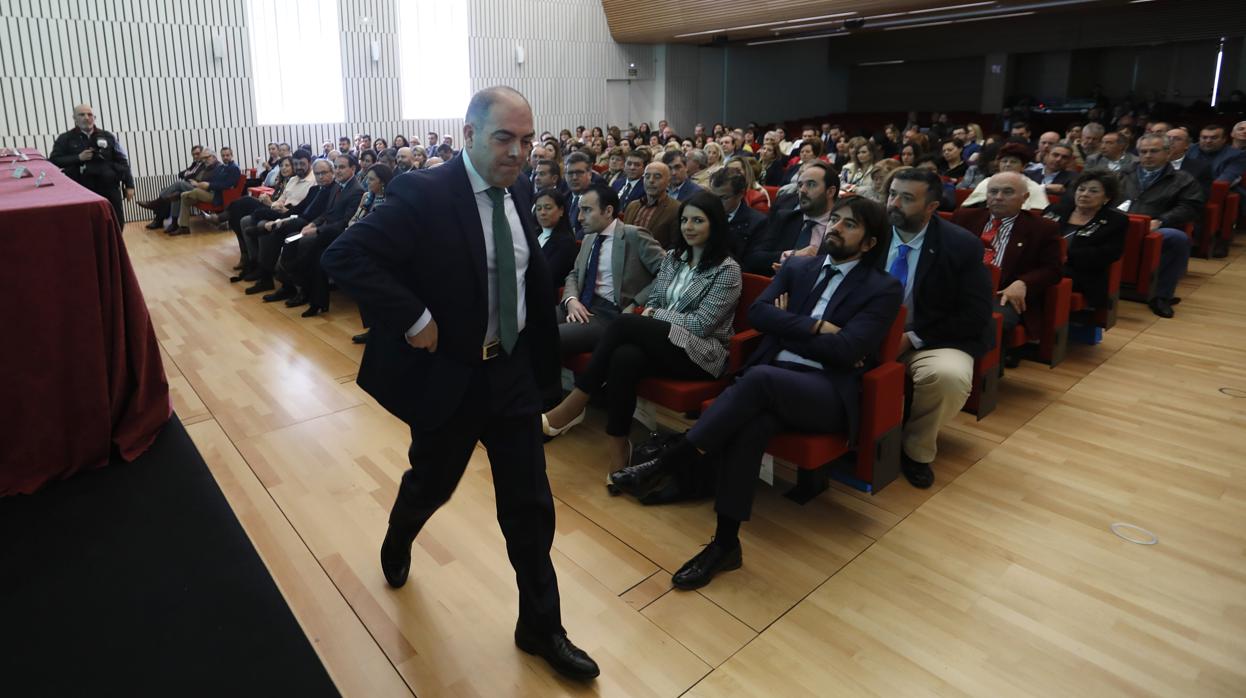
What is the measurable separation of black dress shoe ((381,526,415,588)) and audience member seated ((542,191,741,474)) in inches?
40.0

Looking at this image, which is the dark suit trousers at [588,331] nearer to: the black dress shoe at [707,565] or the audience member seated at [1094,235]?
the black dress shoe at [707,565]

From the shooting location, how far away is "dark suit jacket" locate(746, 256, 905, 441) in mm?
2650

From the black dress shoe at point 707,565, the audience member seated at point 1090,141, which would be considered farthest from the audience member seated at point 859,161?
the black dress shoe at point 707,565

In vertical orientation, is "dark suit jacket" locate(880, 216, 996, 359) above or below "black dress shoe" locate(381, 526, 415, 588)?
above

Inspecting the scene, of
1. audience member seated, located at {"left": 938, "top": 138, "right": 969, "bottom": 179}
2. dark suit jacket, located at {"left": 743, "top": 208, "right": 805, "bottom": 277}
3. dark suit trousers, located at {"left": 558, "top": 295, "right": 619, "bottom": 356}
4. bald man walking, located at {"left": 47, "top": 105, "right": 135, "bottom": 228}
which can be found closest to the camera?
dark suit trousers, located at {"left": 558, "top": 295, "right": 619, "bottom": 356}

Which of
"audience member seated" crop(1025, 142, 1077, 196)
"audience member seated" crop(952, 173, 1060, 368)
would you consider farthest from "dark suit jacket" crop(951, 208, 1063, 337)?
"audience member seated" crop(1025, 142, 1077, 196)

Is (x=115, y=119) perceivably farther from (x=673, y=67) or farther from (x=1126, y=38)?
(x=1126, y=38)

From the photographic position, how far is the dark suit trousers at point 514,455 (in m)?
1.94

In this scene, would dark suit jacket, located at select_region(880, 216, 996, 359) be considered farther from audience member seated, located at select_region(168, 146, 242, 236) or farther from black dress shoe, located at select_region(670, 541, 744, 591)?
audience member seated, located at select_region(168, 146, 242, 236)

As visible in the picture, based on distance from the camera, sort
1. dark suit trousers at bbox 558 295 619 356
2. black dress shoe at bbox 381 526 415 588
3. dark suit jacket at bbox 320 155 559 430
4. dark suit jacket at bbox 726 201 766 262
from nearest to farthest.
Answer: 1. dark suit jacket at bbox 320 155 559 430
2. black dress shoe at bbox 381 526 415 588
3. dark suit trousers at bbox 558 295 619 356
4. dark suit jacket at bbox 726 201 766 262

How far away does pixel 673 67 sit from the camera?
17.2 m

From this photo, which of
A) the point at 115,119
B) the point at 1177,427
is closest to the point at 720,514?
the point at 1177,427

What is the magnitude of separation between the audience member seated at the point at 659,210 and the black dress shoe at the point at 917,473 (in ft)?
6.23

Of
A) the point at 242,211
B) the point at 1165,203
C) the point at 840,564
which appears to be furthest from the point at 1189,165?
the point at 242,211
